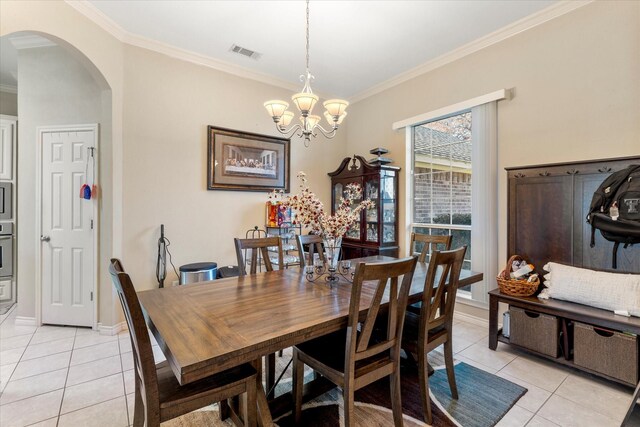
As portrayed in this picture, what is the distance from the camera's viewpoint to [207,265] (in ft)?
11.3

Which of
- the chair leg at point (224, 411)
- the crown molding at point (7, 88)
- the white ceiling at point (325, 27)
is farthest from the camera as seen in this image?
the crown molding at point (7, 88)

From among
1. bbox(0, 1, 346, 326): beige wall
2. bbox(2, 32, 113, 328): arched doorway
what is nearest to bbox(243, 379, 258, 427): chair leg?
bbox(0, 1, 346, 326): beige wall

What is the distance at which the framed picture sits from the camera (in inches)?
151

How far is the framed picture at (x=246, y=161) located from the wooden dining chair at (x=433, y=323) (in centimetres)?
279

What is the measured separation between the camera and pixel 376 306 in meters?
1.53

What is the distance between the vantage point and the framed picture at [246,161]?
383cm

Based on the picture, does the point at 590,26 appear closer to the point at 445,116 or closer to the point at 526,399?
the point at 445,116

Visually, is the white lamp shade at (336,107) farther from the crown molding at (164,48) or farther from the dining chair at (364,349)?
the crown molding at (164,48)

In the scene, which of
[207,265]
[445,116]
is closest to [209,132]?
[207,265]

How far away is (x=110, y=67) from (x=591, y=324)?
485 centimetres

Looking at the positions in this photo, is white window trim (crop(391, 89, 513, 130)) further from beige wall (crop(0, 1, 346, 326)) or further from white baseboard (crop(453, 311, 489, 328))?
white baseboard (crop(453, 311, 489, 328))

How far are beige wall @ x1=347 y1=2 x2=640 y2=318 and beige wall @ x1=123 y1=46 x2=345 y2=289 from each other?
269 centimetres

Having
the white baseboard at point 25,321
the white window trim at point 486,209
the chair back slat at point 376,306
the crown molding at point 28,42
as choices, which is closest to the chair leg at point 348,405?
the chair back slat at point 376,306

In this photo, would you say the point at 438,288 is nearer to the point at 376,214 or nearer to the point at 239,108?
the point at 376,214
